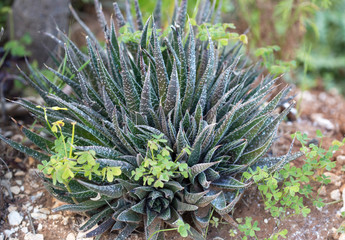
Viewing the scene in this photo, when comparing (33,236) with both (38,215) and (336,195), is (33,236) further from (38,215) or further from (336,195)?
(336,195)

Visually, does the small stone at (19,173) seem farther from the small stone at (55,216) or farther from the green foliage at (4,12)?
the green foliage at (4,12)

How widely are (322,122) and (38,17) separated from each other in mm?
2936

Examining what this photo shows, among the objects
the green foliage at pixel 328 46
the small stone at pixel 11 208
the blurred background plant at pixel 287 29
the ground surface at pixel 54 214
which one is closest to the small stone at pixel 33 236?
the ground surface at pixel 54 214

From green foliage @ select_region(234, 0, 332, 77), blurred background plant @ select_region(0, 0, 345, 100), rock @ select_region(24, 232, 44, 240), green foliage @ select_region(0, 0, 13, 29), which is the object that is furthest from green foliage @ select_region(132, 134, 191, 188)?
green foliage @ select_region(0, 0, 13, 29)

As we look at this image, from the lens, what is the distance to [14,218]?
2.07 meters

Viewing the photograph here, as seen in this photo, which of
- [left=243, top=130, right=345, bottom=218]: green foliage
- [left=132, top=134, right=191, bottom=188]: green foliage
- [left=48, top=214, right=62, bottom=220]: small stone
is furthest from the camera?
[left=48, top=214, right=62, bottom=220]: small stone

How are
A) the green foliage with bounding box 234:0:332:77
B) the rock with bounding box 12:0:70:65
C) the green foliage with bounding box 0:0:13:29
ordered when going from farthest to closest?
the green foliage with bounding box 0:0:13:29
the green foliage with bounding box 234:0:332:77
the rock with bounding box 12:0:70:65

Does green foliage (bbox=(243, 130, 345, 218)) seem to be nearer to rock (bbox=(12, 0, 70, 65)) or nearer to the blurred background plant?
the blurred background plant

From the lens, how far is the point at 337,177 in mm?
2281

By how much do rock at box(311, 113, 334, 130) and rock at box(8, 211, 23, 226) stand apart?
2435 mm

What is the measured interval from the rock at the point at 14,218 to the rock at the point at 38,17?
6.15ft

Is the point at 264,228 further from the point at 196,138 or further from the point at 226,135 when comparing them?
the point at 196,138

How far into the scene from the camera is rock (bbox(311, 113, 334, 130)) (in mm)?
2979

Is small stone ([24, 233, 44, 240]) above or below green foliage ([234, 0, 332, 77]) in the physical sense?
below
